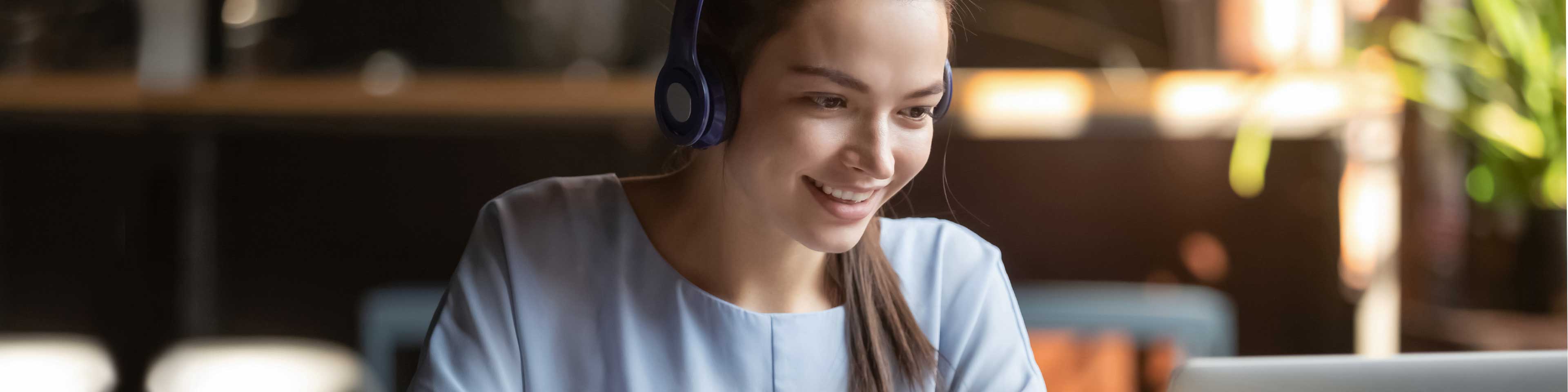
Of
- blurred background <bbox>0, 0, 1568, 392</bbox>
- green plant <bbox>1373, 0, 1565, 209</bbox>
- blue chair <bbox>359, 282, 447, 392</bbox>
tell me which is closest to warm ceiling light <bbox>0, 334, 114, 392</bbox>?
blurred background <bbox>0, 0, 1568, 392</bbox>

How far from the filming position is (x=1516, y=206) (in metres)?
2.02

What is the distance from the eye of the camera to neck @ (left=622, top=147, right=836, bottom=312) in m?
0.93

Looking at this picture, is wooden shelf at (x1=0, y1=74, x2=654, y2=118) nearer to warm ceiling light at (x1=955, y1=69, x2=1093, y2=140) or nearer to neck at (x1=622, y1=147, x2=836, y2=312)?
warm ceiling light at (x1=955, y1=69, x2=1093, y2=140)

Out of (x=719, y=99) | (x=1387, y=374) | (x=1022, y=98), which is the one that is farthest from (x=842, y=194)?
(x=1022, y=98)

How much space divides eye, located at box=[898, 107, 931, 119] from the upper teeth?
63mm

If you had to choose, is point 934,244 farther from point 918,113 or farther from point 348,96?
point 348,96

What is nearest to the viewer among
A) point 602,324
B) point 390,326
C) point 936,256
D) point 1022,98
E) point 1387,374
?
point 1387,374

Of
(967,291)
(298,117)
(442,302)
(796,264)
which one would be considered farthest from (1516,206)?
(298,117)

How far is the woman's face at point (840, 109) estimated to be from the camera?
2.55 feet

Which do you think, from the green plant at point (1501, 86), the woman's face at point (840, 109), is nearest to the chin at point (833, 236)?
the woman's face at point (840, 109)

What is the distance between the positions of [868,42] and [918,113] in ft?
0.26

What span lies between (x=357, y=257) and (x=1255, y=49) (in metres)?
1.98

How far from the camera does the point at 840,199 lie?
812mm

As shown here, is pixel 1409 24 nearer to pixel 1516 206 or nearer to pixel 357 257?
pixel 1516 206
